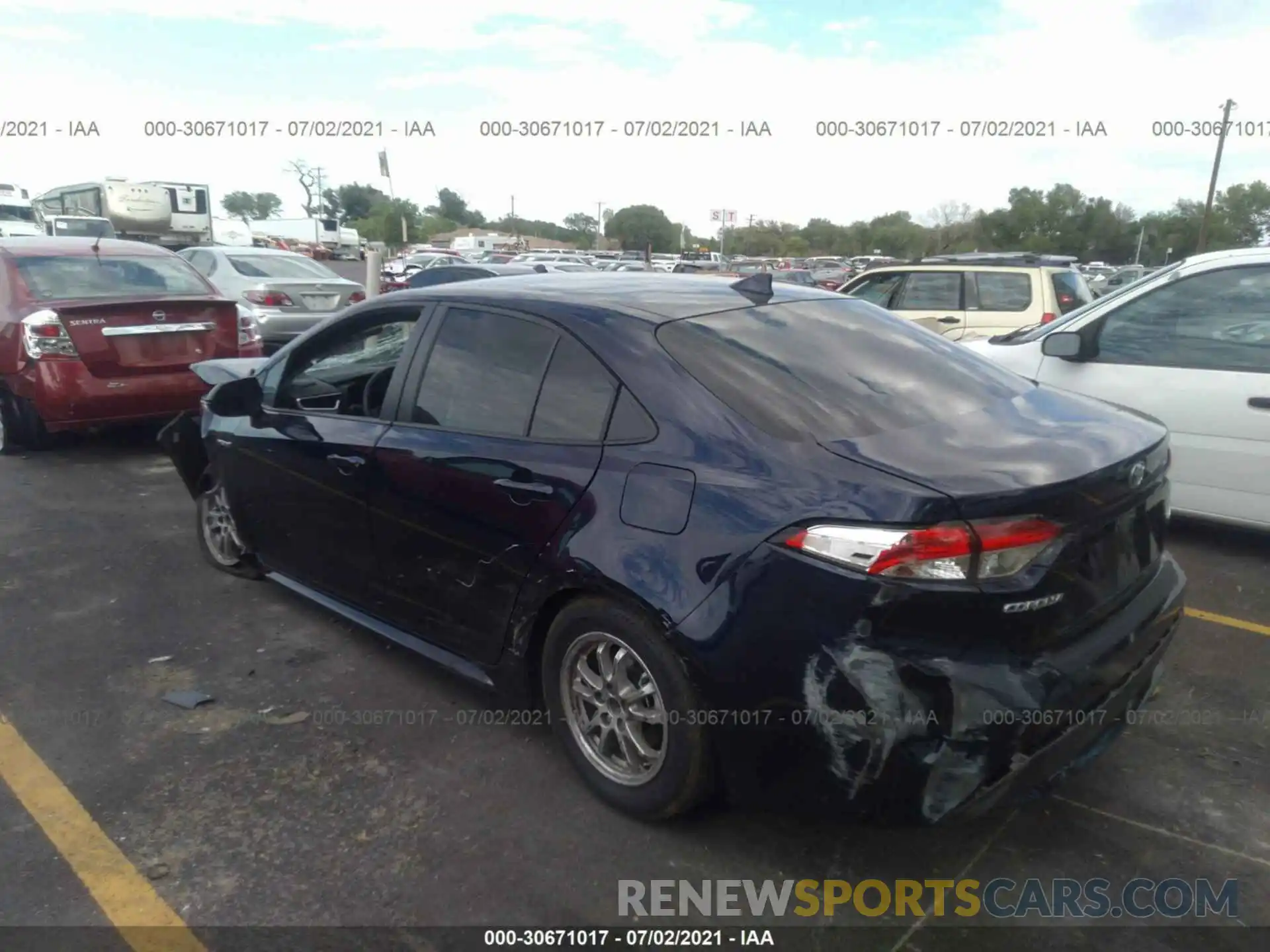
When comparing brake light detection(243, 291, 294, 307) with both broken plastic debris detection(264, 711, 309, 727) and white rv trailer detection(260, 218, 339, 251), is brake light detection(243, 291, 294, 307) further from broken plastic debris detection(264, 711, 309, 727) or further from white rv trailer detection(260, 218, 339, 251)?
white rv trailer detection(260, 218, 339, 251)

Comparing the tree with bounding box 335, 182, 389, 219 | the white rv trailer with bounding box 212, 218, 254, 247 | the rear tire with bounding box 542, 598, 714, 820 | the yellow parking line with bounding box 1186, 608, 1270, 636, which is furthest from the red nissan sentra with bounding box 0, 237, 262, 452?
Result: the tree with bounding box 335, 182, 389, 219

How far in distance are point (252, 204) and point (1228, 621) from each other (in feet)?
390

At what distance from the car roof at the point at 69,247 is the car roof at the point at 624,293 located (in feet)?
16.7

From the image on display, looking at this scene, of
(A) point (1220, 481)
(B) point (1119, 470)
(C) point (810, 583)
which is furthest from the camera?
(A) point (1220, 481)

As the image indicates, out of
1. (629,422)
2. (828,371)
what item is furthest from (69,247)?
(828,371)

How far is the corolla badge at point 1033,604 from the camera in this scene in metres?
2.27

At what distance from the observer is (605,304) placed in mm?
3078

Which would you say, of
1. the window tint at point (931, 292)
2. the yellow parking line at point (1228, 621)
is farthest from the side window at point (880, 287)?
the yellow parking line at point (1228, 621)

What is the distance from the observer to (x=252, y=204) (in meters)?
109

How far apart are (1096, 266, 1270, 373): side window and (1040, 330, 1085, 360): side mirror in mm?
132

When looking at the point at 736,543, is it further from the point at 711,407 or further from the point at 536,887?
the point at 536,887

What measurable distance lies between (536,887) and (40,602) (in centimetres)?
327

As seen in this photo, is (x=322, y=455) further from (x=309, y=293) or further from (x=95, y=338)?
(x=309, y=293)

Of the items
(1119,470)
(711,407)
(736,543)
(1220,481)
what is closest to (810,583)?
(736,543)
